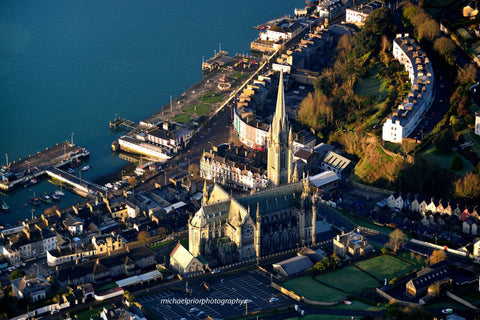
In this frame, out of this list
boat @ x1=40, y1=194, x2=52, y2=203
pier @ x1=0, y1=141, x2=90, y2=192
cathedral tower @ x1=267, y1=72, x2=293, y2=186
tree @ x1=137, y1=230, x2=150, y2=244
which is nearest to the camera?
cathedral tower @ x1=267, y1=72, x2=293, y2=186

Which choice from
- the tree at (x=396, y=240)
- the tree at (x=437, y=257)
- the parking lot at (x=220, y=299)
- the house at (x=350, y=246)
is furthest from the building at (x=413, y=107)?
the parking lot at (x=220, y=299)

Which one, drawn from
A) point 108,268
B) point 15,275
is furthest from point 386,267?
point 15,275

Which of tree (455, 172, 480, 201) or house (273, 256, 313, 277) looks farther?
tree (455, 172, 480, 201)

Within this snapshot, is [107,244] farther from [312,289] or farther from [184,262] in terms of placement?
[312,289]

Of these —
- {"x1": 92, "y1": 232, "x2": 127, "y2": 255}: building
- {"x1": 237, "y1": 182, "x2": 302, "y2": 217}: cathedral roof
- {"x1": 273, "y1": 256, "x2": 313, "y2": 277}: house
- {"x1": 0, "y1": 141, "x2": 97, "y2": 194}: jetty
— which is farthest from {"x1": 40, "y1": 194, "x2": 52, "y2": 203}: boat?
{"x1": 273, "y1": 256, "x2": 313, "y2": 277}: house

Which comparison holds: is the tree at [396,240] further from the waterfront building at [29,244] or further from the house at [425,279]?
the waterfront building at [29,244]

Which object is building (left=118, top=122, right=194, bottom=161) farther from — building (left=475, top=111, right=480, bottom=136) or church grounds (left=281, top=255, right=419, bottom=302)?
building (left=475, top=111, right=480, bottom=136)

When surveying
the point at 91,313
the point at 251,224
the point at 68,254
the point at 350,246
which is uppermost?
the point at 251,224
